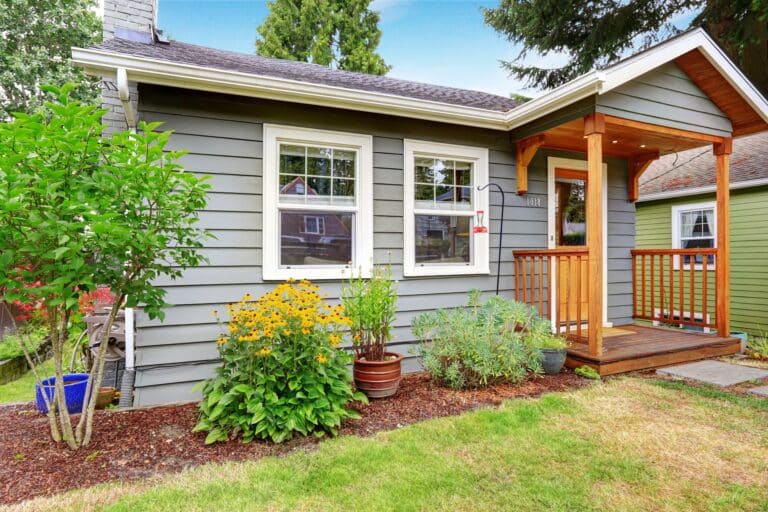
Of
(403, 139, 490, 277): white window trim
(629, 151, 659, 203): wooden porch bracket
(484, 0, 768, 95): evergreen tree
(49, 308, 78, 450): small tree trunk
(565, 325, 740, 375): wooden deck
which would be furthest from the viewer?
(484, 0, 768, 95): evergreen tree

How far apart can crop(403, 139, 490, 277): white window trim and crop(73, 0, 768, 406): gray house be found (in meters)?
0.02

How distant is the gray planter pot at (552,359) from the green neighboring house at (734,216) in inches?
235

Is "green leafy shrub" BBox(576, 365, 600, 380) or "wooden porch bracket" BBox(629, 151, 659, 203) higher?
"wooden porch bracket" BBox(629, 151, 659, 203)

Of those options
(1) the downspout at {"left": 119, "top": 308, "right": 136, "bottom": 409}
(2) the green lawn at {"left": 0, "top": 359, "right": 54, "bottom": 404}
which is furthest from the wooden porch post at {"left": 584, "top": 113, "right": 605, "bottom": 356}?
(2) the green lawn at {"left": 0, "top": 359, "right": 54, "bottom": 404}

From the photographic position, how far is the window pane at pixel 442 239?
4473 millimetres

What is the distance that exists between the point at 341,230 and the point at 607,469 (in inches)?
113

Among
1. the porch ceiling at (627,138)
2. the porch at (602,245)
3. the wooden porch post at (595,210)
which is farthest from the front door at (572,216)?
the wooden porch post at (595,210)

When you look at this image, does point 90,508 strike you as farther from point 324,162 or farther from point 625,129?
point 625,129

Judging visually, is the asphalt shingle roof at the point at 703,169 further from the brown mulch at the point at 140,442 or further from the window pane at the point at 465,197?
the brown mulch at the point at 140,442

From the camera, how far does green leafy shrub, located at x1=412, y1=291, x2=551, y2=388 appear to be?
360 centimetres

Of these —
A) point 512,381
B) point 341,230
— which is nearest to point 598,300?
point 512,381

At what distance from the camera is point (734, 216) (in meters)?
8.12

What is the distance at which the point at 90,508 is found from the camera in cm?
194

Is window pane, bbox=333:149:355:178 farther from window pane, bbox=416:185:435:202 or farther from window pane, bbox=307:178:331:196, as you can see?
window pane, bbox=416:185:435:202
